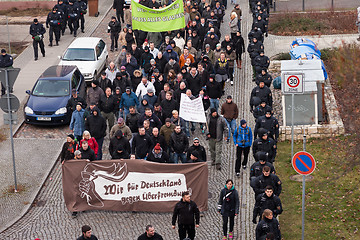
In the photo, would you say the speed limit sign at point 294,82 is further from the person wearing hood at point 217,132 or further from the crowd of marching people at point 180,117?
the person wearing hood at point 217,132

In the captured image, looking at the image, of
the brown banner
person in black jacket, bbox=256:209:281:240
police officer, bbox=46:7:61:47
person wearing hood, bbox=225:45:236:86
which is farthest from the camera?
police officer, bbox=46:7:61:47

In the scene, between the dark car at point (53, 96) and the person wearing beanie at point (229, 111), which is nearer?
the person wearing beanie at point (229, 111)

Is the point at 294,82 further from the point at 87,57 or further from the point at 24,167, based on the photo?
the point at 87,57

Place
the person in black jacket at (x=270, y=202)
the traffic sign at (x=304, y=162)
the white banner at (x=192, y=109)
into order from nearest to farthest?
1. the traffic sign at (x=304, y=162)
2. the person in black jacket at (x=270, y=202)
3. the white banner at (x=192, y=109)

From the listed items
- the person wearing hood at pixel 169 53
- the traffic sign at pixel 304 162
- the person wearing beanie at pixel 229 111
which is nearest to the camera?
the traffic sign at pixel 304 162

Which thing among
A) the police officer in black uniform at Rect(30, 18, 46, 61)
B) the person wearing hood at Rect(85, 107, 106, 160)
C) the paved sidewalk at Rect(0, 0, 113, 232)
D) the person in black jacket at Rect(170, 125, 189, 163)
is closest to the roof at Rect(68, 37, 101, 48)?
the paved sidewalk at Rect(0, 0, 113, 232)

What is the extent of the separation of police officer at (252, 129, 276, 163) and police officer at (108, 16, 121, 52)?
13924 millimetres

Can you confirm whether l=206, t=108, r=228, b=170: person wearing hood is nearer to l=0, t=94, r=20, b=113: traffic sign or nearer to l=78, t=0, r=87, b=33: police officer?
l=0, t=94, r=20, b=113: traffic sign

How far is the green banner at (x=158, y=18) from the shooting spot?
26922 mm

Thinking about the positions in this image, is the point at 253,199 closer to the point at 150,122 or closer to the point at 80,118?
the point at 150,122

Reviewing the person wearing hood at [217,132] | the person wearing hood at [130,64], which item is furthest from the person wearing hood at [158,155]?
the person wearing hood at [130,64]

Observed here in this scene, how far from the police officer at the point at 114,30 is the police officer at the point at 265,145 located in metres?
13.9

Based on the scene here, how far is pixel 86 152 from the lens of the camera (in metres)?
18.3

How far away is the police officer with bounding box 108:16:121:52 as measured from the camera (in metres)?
31.2
